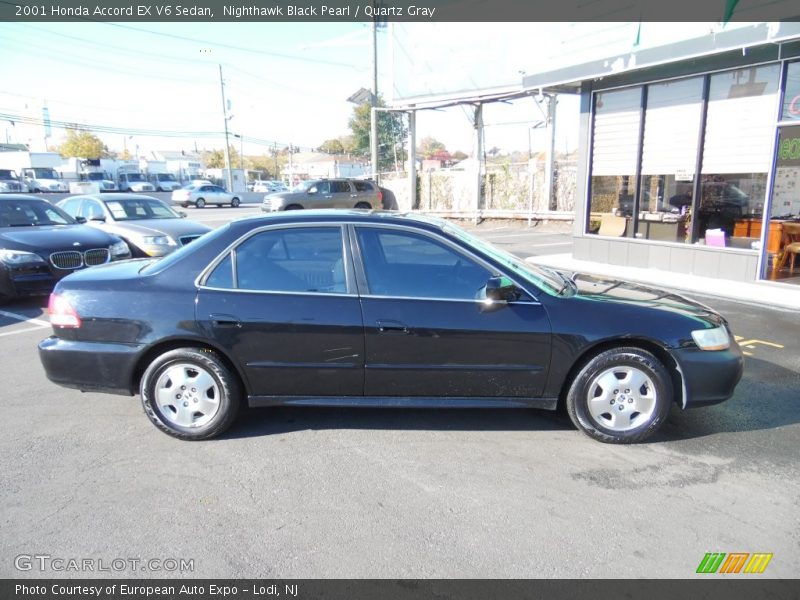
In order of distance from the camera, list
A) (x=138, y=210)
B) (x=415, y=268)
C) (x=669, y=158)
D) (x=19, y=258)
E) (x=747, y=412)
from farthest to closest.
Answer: (x=138, y=210)
(x=669, y=158)
(x=19, y=258)
(x=747, y=412)
(x=415, y=268)

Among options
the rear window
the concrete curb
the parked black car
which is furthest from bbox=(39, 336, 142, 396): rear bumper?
the rear window

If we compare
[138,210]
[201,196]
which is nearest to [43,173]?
[201,196]

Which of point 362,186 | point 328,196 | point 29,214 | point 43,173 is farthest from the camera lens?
point 43,173

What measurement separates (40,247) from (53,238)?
1.14ft

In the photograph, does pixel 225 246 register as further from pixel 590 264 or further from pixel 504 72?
pixel 504 72

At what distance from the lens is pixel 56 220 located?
9.07 m

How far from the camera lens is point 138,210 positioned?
10.8 m

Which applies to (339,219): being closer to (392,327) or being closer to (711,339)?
(392,327)

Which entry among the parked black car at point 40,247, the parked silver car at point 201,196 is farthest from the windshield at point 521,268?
the parked silver car at point 201,196

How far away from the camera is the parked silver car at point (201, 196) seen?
34688 millimetres

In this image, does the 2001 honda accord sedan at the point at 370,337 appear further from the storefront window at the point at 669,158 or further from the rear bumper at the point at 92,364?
the storefront window at the point at 669,158

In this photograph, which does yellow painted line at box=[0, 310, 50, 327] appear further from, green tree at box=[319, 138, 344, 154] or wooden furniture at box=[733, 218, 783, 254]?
green tree at box=[319, 138, 344, 154]
